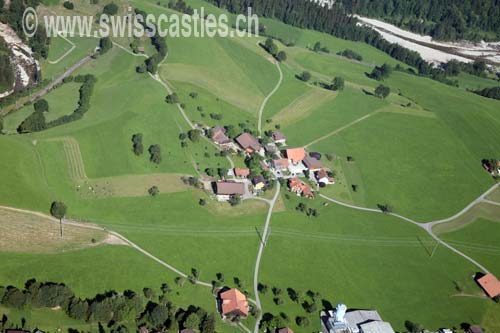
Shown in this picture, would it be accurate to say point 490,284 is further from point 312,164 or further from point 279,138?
point 279,138

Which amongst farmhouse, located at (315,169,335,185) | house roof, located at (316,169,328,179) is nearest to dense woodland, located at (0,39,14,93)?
house roof, located at (316,169,328,179)

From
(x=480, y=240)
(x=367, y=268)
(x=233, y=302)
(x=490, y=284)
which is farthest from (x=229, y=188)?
(x=480, y=240)

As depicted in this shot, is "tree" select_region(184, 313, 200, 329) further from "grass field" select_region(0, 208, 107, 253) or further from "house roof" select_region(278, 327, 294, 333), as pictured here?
"grass field" select_region(0, 208, 107, 253)

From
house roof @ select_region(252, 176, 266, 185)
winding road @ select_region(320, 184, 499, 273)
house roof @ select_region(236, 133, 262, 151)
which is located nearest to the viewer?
winding road @ select_region(320, 184, 499, 273)

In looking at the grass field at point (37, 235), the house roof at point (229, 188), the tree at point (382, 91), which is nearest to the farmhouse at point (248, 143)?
the house roof at point (229, 188)

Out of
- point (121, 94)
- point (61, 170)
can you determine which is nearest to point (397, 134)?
point (121, 94)

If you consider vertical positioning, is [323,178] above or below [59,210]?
above

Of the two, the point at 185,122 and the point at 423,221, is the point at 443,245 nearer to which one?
the point at 423,221

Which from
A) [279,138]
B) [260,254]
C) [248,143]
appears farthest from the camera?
[279,138]
